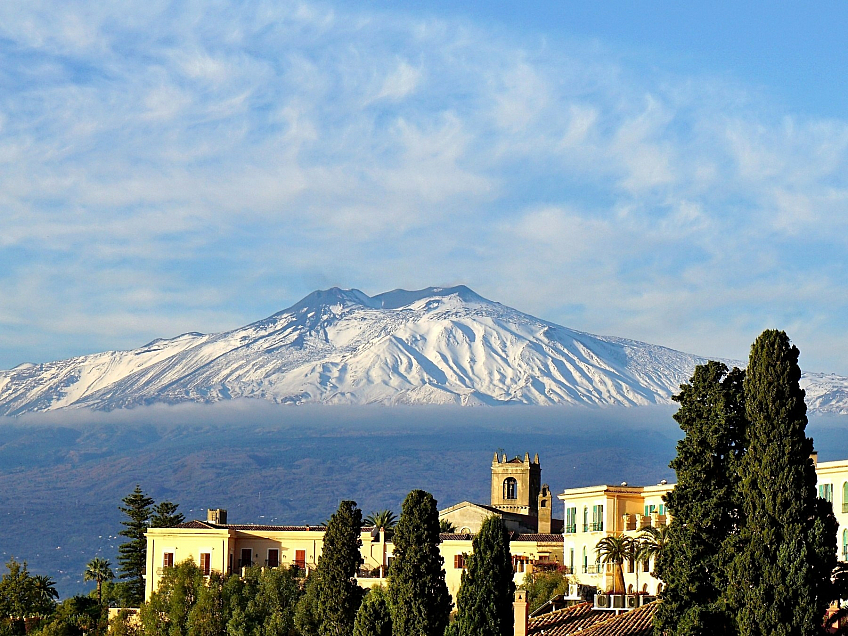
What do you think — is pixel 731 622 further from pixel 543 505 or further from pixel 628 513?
pixel 543 505

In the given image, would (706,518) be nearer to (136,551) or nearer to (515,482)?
(136,551)

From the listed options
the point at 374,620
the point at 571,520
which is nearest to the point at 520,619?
the point at 374,620

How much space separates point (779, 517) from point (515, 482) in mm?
109675

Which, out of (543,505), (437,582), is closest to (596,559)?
(437,582)

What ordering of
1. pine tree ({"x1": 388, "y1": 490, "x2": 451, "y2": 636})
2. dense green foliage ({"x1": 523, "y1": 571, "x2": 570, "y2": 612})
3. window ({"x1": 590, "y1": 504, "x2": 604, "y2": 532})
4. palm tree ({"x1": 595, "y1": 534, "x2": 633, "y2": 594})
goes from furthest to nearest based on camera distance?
1. window ({"x1": 590, "y1": 504, "x2": 604, "y2": 532})
2. dense green foliage ({"x1": 523, "y1": 571, "x2": 570, "y2": 612})
3. palm tree ({"x1": 595, "y1": 534, "x2": 633, "y2": 594})
4. pine tree ({"x1": 388, "y1": 490, "x2": 451, "y2": 636})

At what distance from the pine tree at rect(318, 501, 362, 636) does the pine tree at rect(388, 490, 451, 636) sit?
1199 cm

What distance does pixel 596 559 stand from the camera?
Answer: 72875mm

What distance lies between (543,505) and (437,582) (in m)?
83.5

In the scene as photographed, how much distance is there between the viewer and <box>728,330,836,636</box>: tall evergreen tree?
37688mm

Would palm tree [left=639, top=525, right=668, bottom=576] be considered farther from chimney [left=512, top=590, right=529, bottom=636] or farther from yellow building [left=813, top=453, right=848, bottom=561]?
yellow building [left=813, top=453, right=848, bottom=561]

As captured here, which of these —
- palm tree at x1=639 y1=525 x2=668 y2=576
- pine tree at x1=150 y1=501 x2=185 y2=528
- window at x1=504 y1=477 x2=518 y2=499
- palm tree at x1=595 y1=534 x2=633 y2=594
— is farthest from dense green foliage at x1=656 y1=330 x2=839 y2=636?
window at x1=504 y1=477 x2=518 y2=499

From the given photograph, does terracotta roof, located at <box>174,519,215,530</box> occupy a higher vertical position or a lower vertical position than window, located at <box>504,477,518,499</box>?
lower

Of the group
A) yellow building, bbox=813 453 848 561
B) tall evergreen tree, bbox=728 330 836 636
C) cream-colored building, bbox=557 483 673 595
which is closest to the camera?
tall evergreen tree, bbox=728 330 836 636

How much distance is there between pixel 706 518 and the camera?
4000cm
